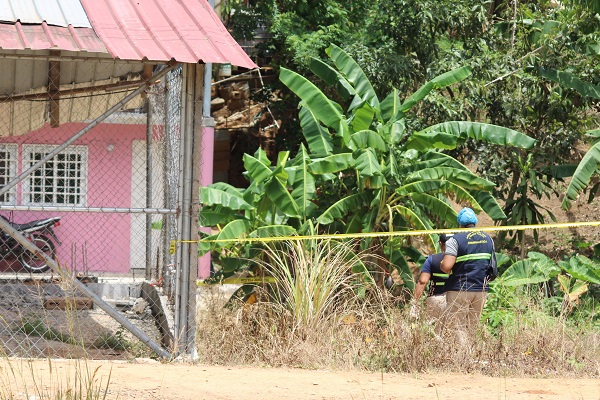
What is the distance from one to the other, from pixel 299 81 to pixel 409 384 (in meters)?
5.42

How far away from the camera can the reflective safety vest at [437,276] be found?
9.04 m

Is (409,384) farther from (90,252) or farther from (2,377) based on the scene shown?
(90,252)

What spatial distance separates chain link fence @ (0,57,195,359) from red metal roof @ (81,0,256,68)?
26 centimetres

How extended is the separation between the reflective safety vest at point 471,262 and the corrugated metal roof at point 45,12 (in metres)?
4.39

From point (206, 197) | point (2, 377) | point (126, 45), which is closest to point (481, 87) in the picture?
point (206, 197)

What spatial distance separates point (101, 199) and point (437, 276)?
8641 mm

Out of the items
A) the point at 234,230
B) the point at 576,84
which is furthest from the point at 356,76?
the point at 576,84

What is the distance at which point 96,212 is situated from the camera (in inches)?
305

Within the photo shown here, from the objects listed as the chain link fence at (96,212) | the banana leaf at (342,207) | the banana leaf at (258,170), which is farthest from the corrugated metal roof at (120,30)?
the banana leaf at (342,207)

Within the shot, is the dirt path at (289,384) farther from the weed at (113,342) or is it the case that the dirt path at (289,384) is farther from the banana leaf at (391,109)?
the banana leaf at (391,109)

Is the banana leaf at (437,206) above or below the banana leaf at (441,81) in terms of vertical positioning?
below

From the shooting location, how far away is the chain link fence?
310 inches

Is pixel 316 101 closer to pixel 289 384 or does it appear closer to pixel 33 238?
pixel 289 384

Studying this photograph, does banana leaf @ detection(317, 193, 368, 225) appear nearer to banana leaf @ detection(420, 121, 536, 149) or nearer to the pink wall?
banana leaf @ detection(420, 121, 536, 149)
